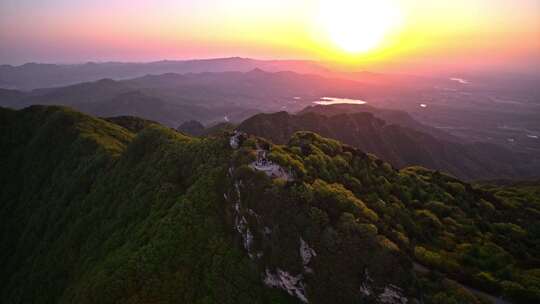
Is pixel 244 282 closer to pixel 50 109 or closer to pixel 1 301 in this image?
pixel 1 301

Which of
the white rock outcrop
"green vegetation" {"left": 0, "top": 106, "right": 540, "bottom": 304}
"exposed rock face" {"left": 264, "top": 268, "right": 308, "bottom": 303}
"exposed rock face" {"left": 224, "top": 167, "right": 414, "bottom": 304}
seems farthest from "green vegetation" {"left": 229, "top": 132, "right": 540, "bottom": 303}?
"exposed rock face" {"left": 264, "top": 268, "right": 308, "bottom": 303}

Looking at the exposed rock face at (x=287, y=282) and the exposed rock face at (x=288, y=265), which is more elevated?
the exposed rock face at (x=288, y=265)

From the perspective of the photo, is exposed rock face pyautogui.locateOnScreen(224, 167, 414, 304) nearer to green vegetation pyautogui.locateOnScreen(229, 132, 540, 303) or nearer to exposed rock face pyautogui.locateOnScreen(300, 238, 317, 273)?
exposed rock face pyautogui.locateOnScreen(300, 238, 317, 273)

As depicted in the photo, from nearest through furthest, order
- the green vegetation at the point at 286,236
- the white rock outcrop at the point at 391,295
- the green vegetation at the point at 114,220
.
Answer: the white rock outcrop at the point at 391,295 → the green vegetation at the point at 286,236 → the green vegetation at the point at 114,220

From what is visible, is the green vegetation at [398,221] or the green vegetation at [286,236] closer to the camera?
the green vegetation at [398,221]

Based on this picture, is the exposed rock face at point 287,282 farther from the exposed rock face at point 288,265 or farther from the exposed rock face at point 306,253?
the exposed rock face at point 306,253

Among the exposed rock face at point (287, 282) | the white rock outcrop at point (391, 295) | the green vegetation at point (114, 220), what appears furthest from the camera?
the green vegetation at point (114, 220)

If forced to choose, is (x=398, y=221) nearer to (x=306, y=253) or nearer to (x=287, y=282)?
(x=306, y=253)

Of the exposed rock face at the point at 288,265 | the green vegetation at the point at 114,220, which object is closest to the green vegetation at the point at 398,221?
the exposed rock face at the point at 288,265
